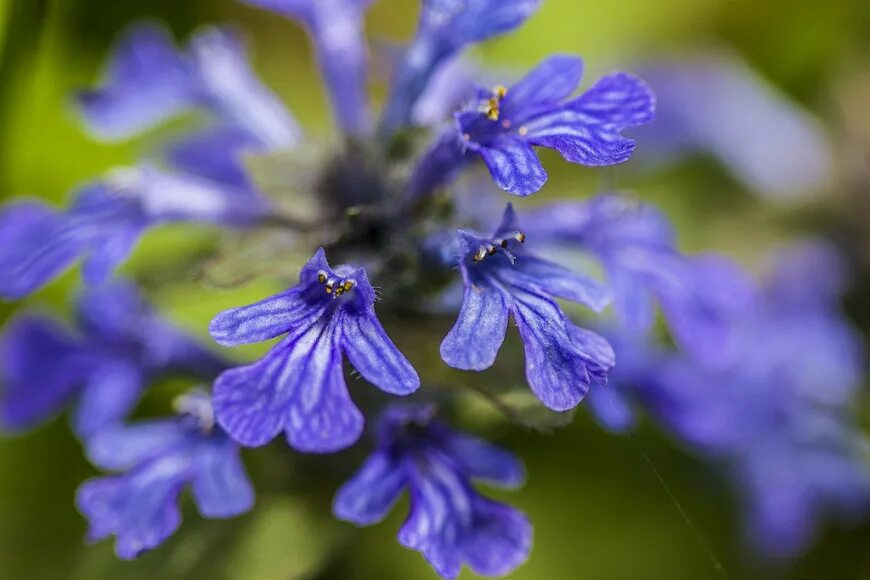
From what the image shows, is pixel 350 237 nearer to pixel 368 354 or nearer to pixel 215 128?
pixel 368 354

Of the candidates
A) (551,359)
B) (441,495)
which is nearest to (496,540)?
(441,495)

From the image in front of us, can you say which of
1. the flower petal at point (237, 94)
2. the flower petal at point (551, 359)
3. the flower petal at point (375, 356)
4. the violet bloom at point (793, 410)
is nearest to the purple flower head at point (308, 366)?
the flower petal at point (375, 356)

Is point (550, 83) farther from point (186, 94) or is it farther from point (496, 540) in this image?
point (186, 94)

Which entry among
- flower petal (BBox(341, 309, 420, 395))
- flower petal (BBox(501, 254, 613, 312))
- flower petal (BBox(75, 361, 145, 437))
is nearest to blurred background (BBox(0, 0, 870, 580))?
flower petal (BBox(75, 361, 145, 437))

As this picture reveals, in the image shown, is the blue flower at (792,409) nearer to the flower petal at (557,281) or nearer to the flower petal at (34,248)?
the flower petal at (557,281)

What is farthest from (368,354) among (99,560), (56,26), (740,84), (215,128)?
(740,84)

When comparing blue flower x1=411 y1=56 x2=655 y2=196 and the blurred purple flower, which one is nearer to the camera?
blue flower x1=411 y1=56 x2=655 y2=196

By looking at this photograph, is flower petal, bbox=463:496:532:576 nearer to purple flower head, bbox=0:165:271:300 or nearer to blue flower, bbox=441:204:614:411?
blue flower, bbox=441:204:614:411
